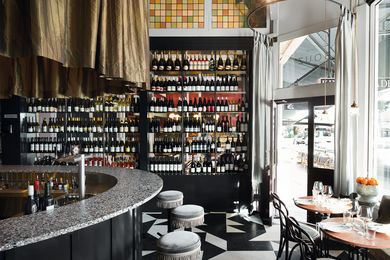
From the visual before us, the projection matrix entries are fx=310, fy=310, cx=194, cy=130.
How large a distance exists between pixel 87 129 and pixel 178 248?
167 inches

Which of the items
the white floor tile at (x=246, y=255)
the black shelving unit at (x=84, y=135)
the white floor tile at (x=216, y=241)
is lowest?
the white floor tile at (x=246, y=255)

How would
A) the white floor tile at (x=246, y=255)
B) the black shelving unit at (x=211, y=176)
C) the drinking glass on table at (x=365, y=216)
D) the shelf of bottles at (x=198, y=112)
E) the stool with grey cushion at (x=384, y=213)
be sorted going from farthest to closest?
1. the shelf of bottles at (x=198, y=112)
2. the black shelving unit at (x=211, y=176)
3. the white floor tile at (x=246, y=255)
4. the stool with grey cushion at (x=384, y=213)
5. the drinking glass on table at (x=365, y=216)

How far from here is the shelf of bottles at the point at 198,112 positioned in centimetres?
608

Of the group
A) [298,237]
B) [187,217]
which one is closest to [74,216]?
[187,217]

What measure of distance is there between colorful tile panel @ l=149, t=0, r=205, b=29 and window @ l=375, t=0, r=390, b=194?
3031 millimetres

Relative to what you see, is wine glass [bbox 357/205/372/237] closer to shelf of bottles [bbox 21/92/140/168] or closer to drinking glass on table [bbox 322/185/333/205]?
drinking glass on table [bbox 322/185/333/205]

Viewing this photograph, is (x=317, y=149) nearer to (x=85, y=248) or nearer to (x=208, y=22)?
(x=208, y=22)

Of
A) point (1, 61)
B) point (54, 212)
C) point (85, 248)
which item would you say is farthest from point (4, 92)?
point (85, 248)

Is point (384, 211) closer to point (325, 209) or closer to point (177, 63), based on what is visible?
point (325, 209)

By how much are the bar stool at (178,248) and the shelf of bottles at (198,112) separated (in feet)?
11.2

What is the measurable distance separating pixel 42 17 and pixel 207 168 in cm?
499

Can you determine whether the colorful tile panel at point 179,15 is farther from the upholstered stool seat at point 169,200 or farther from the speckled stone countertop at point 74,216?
the speckled stone countertop at point 74,216

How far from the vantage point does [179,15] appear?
5.98 meters

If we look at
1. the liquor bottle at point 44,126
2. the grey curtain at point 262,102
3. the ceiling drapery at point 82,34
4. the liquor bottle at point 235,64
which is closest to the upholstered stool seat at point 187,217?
the ceiling drapery at point 82,34
